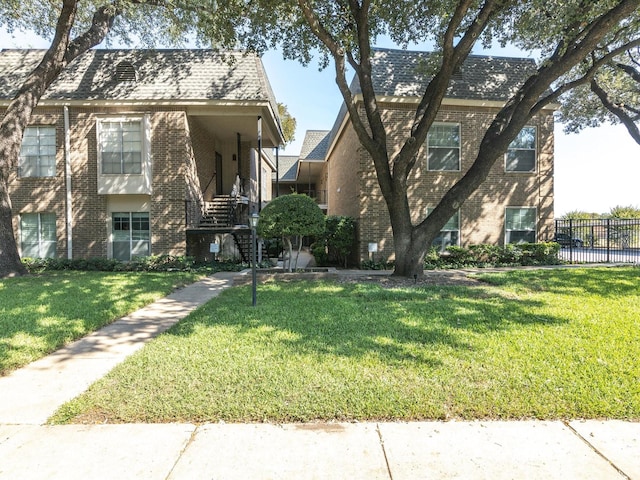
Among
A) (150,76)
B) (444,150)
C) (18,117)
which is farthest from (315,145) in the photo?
(18,117)

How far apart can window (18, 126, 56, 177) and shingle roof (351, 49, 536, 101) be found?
36.1 ft

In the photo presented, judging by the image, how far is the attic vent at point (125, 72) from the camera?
12.3 metres

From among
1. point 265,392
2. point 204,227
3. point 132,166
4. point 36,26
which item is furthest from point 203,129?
point 265,392

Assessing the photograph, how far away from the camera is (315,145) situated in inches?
902

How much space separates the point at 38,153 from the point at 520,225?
1752 centimetres

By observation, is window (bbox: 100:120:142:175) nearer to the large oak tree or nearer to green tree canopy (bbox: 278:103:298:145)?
the large oak tree

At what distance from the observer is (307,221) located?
872 centimetres

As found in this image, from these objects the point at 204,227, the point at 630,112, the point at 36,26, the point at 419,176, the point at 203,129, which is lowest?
the point at 204,227

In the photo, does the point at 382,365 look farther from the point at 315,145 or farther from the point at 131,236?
the point at 315,145

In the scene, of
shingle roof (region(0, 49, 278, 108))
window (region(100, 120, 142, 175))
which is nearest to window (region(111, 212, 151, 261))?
window (region(100, 120, 142, 175))

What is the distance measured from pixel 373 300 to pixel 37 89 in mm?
11185

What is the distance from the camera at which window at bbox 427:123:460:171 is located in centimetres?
1251

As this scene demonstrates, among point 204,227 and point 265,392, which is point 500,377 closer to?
point 265,392

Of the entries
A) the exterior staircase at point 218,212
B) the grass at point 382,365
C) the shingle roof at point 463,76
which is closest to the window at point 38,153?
the exterior staircase at point 218,212
